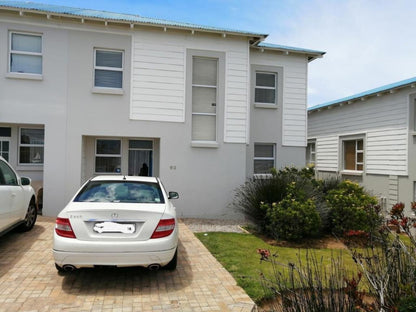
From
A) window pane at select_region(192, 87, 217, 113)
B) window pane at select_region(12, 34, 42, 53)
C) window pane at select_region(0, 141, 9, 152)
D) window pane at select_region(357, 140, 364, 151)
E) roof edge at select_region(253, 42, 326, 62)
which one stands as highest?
roof edge at select_region(253, 42, 326, 62)

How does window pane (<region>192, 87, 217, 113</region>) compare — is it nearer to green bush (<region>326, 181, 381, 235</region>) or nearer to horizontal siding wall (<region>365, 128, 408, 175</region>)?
green bush (<region>326, 181, 381, 235</region>)

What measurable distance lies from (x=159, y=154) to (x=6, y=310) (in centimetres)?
775

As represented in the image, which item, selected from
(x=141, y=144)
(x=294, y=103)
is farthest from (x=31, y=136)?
(x=294, y=103)

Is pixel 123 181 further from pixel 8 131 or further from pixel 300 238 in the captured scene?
pixel 8 131

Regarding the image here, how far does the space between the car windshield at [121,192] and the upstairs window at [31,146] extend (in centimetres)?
719

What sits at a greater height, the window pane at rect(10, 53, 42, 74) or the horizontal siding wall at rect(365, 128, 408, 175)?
the window pane at rect(10, 53, 42, 74)

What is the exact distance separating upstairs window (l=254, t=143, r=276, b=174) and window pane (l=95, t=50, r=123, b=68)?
6.27 m

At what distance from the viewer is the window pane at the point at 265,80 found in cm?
1311

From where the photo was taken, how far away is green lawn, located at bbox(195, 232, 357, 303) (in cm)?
496

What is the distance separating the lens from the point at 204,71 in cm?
1159

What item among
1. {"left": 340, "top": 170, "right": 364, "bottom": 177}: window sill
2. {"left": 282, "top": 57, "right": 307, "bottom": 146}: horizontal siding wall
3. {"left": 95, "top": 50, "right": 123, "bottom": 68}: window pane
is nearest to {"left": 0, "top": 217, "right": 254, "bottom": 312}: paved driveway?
{"left": 95, "top": 50, "right": 123, "bottom": 68}: window pane

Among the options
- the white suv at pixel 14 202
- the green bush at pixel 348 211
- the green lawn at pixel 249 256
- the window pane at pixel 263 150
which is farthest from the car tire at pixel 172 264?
the window pane at pixel 263 150

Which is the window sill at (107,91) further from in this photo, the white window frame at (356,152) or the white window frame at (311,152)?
the white window frame at (311,152)

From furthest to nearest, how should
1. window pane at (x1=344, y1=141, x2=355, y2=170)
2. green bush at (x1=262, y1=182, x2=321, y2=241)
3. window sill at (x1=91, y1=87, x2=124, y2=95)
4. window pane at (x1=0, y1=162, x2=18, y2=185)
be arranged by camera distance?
window pane at (x1=344, y1=141, x2=355, y2=170) < window sill at (x1=91, y1=87, x2=124, y2=95) < green bush at (x1=262, y1=182, x2=321, y2=241) < window pane at (x1=0, y1=162, x2=18, y2=185)
